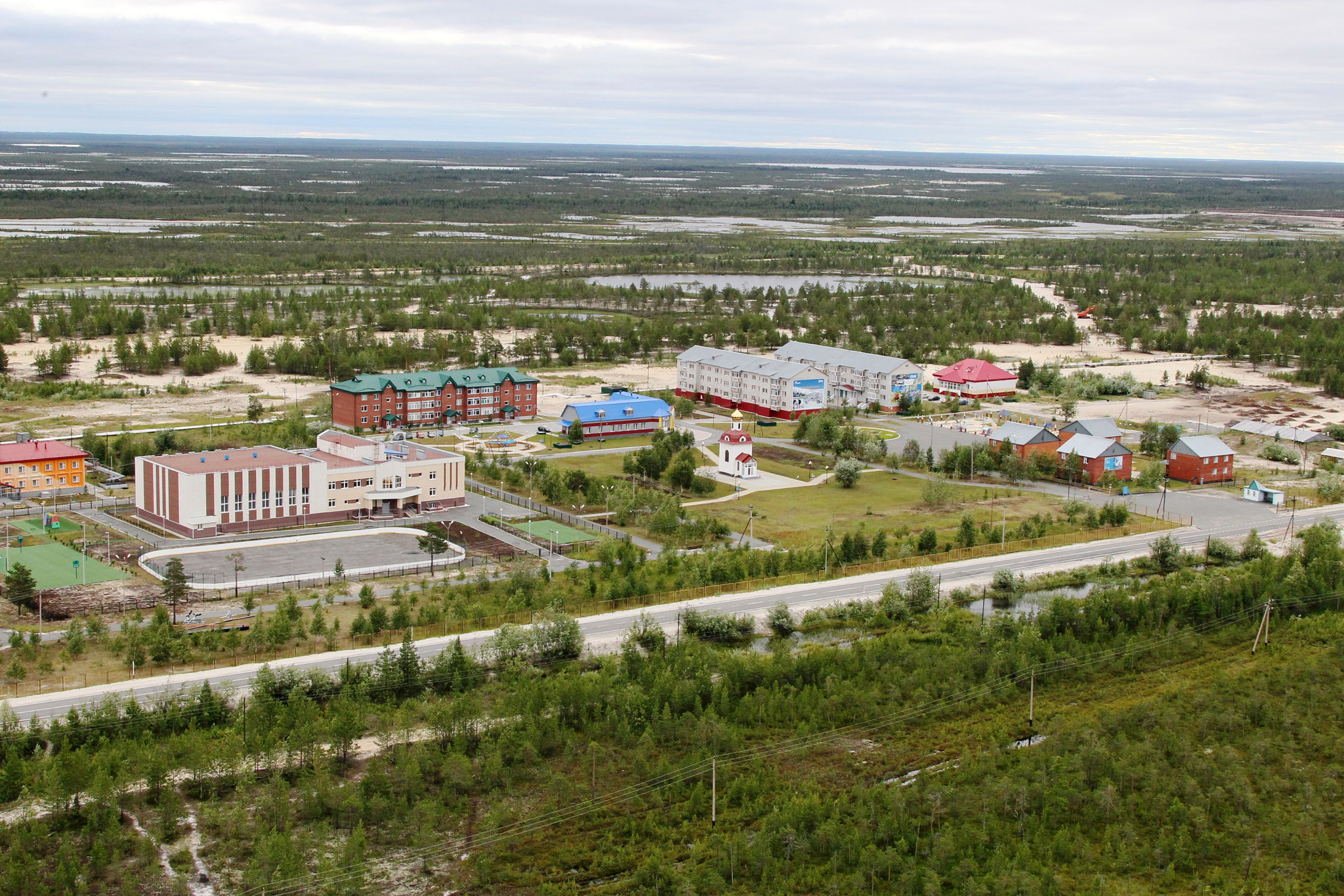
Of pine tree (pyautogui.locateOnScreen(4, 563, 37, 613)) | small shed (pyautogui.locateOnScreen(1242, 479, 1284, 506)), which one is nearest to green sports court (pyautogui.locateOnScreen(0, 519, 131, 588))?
pine tree (pyautogui.locateOnScreen(4, 563, 37, 613))

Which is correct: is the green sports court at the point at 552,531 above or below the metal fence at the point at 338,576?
above

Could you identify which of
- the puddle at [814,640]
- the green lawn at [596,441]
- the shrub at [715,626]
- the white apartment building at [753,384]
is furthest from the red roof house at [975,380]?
the shrub at [715,626]

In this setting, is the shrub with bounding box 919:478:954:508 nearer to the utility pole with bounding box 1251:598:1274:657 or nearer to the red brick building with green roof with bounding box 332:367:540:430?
the utility pole with bounding box 1251:598:1274:657

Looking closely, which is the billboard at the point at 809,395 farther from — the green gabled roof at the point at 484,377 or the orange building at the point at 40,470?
the orange building at the point at 40,470

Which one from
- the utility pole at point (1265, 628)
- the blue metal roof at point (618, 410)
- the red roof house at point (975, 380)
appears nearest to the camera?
the utility pole at point (1265, 628)

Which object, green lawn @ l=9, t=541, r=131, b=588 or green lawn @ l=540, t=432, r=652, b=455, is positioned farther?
green lawn @ l=540, t=432, r=652, b=455

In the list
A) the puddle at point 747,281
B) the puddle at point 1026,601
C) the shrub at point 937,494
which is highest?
the puddle at point 747,281
